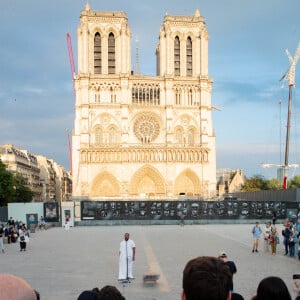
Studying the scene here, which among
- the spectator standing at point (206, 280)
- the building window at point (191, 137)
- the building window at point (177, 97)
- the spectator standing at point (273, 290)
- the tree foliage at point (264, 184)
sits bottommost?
the tree foliage at point (264, 184)

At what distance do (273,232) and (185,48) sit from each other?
58.5m

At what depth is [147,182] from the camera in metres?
75.9

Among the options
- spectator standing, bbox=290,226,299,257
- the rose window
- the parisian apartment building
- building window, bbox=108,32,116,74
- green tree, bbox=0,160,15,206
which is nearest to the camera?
spectator standing, bbox=290,226,299,257

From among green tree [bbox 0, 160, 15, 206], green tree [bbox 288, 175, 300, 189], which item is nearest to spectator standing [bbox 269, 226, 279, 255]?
green tree [bbox 0, 160, 15, 206]

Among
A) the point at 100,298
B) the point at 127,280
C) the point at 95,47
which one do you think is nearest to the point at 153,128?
the point at 95,47

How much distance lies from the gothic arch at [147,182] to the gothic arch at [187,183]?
227 centimetres

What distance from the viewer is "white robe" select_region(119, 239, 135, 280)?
1377 cm

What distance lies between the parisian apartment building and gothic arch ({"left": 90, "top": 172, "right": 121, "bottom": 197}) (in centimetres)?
525

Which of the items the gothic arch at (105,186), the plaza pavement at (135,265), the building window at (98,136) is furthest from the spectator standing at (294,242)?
the building window at (98,136)

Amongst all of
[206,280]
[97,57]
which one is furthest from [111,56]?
[206,280]

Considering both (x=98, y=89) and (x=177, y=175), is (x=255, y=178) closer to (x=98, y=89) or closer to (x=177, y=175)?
(x=177, y=175)

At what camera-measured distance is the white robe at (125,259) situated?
13.8 m

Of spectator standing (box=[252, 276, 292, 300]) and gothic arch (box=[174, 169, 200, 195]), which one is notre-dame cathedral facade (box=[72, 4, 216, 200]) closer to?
gothic arch (box=[174, 169, 200, 195])

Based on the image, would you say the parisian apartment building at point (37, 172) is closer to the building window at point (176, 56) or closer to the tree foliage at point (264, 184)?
the building window at point (176, 56)
